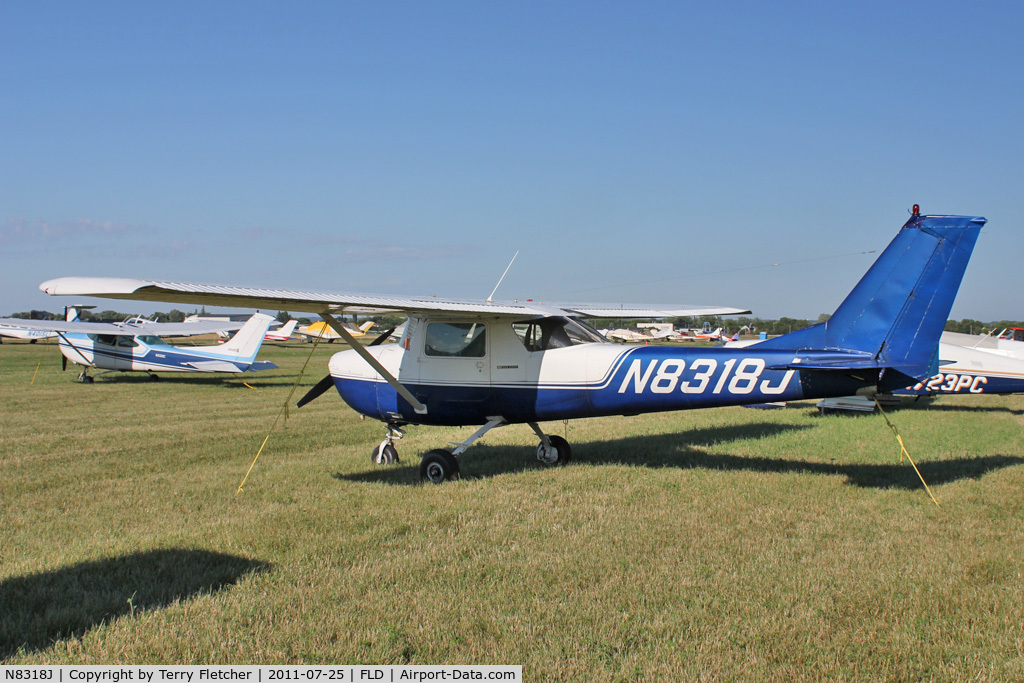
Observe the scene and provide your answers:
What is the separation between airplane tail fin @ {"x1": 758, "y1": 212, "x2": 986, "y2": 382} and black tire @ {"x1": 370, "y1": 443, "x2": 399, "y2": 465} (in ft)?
18.3

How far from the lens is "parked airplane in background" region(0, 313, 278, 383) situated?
73.7ft

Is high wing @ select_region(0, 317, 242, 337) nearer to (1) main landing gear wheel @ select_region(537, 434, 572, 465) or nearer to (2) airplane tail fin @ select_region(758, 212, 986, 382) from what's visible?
(1) main landing gear wheel @ select_region(537, 434, 572, 465)

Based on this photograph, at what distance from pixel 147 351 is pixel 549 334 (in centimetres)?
1927

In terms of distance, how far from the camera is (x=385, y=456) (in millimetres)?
9297

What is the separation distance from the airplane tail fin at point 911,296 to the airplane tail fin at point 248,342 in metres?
19.1

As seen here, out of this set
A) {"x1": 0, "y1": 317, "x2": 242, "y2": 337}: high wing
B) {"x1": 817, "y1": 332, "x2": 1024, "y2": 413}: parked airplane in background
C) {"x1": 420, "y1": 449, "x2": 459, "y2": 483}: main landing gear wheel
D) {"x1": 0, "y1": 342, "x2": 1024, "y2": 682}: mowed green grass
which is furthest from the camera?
{"x1": 0, "y1": 317, "x2": 242, "y2": 337}: high wing

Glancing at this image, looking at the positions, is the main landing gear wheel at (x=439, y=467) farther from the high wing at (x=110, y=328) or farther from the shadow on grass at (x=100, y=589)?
the high wing at (x=110, y=328)

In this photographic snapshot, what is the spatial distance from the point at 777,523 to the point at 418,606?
11.2 feet

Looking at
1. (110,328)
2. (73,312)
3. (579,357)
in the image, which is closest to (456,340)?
(579,357)

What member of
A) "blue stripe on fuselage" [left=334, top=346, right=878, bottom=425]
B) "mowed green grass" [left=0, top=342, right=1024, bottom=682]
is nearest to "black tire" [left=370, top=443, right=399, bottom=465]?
"mowed green grass" [left=0, top=342, right=1024, bottom=682]

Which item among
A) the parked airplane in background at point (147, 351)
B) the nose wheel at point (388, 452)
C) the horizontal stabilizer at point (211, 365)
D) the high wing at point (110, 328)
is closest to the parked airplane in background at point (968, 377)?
the nose wheel at point (388, 452)

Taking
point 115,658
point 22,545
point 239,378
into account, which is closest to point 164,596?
point 115,658

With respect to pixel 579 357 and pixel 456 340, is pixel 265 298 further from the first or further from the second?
pixel 579 357

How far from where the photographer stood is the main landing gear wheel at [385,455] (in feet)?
30.4
